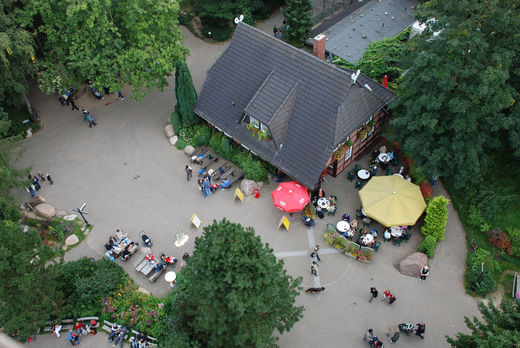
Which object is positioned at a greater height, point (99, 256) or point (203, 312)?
point (203, 312)

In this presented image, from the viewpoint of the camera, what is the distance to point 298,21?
3538 cm

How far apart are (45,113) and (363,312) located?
29044 millimetres

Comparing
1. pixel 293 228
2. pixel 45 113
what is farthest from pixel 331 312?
pixel 45 113

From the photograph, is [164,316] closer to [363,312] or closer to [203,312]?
[203,312]

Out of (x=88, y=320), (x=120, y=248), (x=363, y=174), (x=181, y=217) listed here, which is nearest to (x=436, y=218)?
(x=363, y=174)

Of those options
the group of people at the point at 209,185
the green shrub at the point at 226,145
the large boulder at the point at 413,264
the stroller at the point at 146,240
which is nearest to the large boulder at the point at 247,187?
the group of people at the point at 209,185

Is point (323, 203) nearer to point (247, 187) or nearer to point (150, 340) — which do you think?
point (247, 187)

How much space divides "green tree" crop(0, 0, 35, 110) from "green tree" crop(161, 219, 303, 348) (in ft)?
64.6

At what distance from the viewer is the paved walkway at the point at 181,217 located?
22.1 metres

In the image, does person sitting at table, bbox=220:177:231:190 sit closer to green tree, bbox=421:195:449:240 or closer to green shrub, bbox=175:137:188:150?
green shrub, bbox=175:137:188:150

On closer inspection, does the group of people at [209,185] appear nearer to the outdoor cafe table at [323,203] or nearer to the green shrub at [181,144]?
the green shrub at [181,144]

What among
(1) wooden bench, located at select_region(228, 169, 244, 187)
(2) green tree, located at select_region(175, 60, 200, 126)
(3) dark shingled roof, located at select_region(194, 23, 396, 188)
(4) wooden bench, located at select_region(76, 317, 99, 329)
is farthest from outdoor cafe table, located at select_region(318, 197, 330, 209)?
(4) wooden bench, located at select_region(76, 317, 99, 329)

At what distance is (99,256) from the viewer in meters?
25.6

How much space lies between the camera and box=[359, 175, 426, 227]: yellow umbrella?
2433cm
